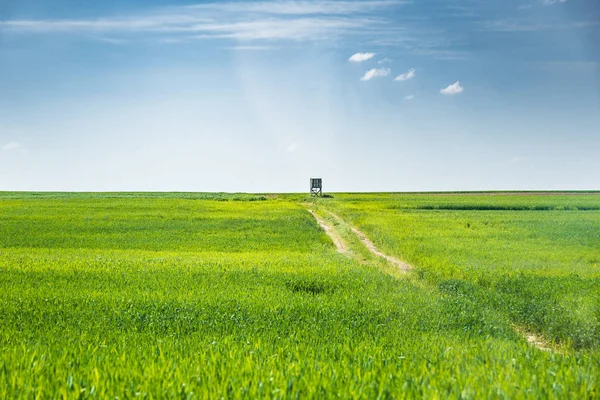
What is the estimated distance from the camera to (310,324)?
1134cm

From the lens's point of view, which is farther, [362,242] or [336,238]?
[336,238]

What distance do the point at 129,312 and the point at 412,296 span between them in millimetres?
7471

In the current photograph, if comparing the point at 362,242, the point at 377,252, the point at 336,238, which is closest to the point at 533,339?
the point at 377,252

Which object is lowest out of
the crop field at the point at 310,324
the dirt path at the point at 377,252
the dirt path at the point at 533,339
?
the dirt path at the point at 533,339

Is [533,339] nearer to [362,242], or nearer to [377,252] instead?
[377,252]

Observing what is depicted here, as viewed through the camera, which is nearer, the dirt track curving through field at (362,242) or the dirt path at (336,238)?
the dirt track curving through field at (362,242)

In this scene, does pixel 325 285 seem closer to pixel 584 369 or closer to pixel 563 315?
pixel 563 315

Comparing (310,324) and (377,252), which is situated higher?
(310,324)

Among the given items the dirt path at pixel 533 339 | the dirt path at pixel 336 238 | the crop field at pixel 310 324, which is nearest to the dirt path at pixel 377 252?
the crop field at pixel 310 324

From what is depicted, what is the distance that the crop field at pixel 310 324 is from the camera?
6.61 meters

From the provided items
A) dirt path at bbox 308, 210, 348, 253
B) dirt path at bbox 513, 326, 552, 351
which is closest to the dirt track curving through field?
dirt path at bbox 308, 210, 348, 253

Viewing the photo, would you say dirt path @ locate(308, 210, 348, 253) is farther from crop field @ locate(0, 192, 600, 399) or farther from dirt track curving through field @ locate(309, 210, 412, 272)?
crop field @ locate(0, 192, 600, 399)

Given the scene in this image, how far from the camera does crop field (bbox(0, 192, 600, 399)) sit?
661cm

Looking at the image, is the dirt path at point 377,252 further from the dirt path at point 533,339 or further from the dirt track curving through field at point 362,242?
the dirt path at point 533,339
